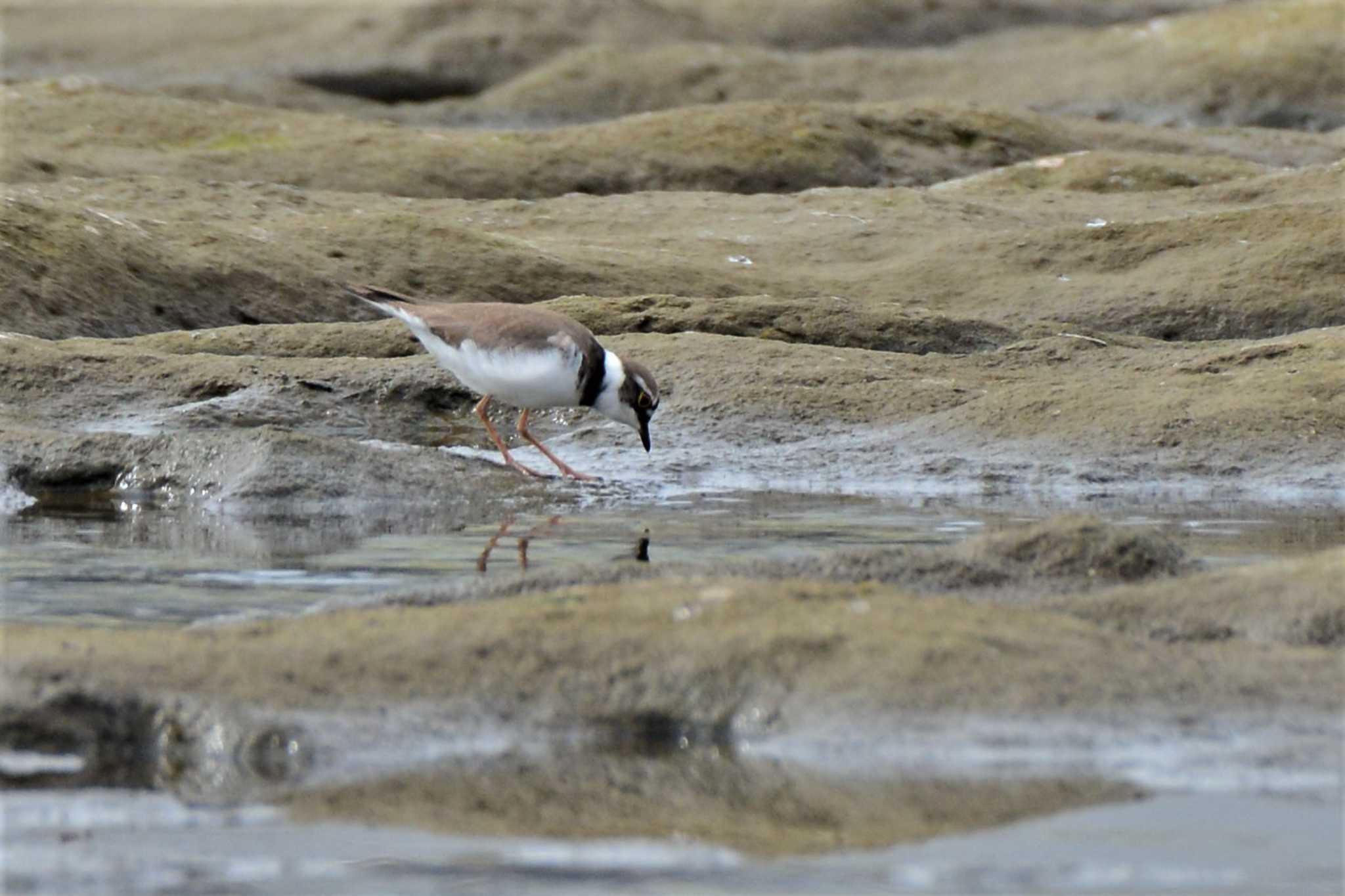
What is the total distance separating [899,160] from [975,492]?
9.39m

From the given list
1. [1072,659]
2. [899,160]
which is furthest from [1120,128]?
[1072,659]

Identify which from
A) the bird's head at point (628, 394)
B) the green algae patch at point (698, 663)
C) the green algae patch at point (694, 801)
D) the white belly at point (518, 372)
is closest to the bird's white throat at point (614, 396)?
the bird's head at point (628, 394)

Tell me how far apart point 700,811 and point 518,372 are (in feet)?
14.3

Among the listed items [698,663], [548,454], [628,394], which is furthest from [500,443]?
[698,663]

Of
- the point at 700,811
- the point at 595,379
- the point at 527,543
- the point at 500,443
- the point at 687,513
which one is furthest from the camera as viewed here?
the point at 500,443

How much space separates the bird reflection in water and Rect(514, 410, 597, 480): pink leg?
83cm

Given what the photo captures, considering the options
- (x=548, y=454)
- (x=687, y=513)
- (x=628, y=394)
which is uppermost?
(x=628, y=394)

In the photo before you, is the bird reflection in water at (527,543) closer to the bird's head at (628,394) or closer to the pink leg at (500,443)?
the pink leg at (500,443)

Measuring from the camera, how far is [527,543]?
22.1 feet

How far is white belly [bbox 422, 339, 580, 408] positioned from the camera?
26.0 ft

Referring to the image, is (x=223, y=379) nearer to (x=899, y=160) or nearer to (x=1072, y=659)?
(x=1072, y=659)

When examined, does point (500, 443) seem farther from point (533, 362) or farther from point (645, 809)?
point (645, 809)

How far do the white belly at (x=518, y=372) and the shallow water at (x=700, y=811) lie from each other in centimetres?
387

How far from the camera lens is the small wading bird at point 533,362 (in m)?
7.93
